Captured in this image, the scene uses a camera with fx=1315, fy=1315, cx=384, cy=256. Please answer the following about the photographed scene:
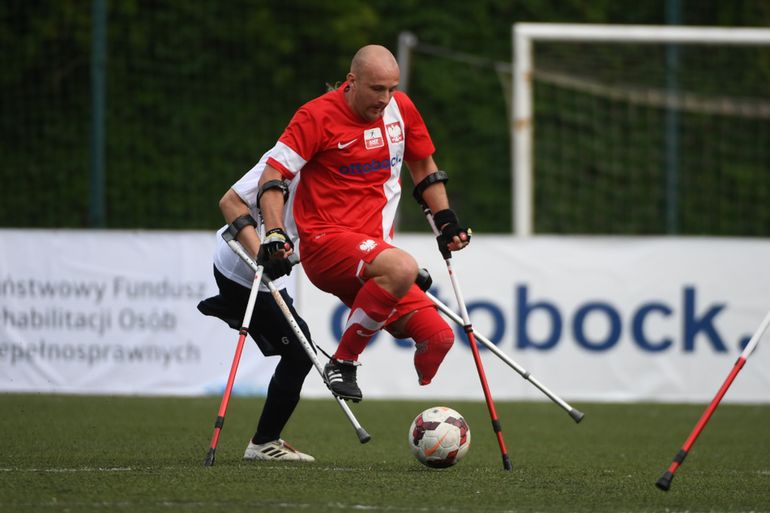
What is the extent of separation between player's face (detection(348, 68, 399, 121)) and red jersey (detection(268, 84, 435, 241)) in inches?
4.2

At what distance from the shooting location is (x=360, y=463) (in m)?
7.14

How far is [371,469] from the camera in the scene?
22.2ft

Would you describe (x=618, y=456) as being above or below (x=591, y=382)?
above

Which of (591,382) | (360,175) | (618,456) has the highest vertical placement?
(360,175)

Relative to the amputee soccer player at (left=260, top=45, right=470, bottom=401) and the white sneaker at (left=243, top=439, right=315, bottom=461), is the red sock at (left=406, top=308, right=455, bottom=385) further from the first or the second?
the white sneaker at (left=243, top=439, right=315, bottom=461)

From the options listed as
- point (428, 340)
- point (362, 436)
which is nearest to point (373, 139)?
point (428, 340)

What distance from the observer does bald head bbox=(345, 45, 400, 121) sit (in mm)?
6723

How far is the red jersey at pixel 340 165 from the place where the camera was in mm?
6801

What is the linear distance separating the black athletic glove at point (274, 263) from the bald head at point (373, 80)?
2.97 feet

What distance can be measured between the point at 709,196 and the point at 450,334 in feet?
29.9

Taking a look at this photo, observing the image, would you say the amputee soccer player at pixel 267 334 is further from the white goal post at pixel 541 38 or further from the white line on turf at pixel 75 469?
the white goal post at pixel 541 38

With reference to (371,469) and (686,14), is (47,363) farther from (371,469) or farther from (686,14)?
(686,14)

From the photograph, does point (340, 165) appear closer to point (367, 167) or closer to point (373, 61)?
point (367, 167)

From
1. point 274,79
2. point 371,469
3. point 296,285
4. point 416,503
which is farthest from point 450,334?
point 274,79
